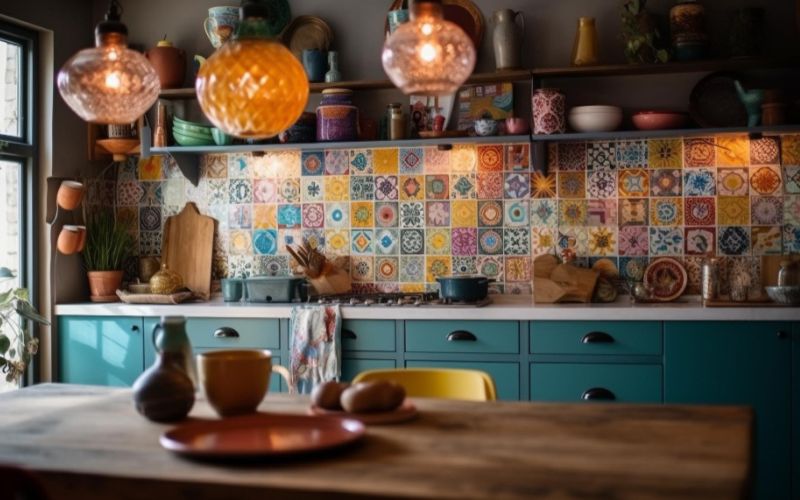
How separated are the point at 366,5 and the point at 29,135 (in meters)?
1.81

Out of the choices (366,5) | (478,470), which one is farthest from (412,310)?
(478,470)

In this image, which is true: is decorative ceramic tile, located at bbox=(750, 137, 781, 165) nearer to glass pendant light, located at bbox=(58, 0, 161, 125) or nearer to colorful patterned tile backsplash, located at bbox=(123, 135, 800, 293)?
colorful patterned tile backsplash, located at bbox=(123, 135, 800, 293)

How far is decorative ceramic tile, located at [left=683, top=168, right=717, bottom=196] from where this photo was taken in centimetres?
444

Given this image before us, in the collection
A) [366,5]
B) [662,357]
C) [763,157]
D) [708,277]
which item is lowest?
[662,357]

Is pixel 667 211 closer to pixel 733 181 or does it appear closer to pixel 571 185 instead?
pixel 733 181

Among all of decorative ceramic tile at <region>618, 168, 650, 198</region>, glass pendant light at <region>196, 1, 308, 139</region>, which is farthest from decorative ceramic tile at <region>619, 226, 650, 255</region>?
glass pendant light at <region>196, 1, 308, 139</region>

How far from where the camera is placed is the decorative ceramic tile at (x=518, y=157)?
462 centimetres

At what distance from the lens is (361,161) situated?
482 centimetres

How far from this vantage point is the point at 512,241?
4.65m

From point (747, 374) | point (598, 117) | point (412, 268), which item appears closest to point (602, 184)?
point (598, 117)

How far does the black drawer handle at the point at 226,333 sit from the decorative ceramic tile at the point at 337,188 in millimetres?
900

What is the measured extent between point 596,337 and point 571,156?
102 centimetres

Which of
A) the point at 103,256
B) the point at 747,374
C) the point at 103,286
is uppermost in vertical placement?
the point at 103,256

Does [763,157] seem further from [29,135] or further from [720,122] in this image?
[29,135]
